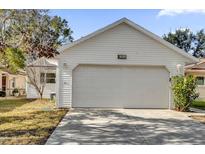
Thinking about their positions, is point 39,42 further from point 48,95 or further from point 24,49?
point 48,95

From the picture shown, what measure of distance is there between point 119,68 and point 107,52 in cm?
109

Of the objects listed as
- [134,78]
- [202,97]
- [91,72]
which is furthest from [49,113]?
[202,97]

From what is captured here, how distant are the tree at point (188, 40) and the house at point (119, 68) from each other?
38323 millimetres

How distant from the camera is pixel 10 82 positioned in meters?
36.3

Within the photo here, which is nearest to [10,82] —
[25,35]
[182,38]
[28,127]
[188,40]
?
[25,35]

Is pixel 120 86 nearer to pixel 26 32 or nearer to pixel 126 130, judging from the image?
pixel 26 32

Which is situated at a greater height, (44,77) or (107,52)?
(107,52)

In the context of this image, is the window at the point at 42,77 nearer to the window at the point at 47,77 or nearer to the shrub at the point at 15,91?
the window at the point at 47,77

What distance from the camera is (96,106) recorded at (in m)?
19.7

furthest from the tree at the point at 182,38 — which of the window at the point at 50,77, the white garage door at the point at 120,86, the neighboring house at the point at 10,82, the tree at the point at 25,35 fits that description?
the tree at the point at 25,35

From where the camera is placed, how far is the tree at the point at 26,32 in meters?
13.9

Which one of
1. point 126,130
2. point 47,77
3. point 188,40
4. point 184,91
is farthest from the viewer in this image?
point 188,40
